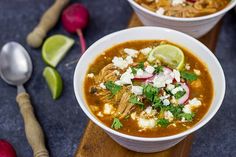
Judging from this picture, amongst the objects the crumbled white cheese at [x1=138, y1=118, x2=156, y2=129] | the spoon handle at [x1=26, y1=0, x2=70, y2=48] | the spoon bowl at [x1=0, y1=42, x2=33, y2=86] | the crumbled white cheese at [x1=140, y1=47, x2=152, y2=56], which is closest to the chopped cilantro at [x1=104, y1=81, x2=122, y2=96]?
the crumbled white cheese at [x1=138, y1=118, x2=156, y2=129]

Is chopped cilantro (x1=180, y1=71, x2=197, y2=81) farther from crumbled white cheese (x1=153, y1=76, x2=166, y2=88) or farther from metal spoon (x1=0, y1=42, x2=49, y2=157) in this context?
metal spoon (x1=0, y1=42, x2=49, y2=157)

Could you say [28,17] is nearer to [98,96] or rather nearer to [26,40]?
[26,40]

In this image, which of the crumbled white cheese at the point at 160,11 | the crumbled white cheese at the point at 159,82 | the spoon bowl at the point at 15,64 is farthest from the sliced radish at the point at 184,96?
the spoon bowl at the point at 15,64

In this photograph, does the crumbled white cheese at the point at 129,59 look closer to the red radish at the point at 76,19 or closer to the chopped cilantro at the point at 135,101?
the chopped cilantro at the point at 135,101

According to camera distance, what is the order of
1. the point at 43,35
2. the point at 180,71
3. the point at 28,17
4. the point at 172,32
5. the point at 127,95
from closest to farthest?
1. the point at 127,95
2. the point at 180,71
3. the point at 172,32
4. the point at 43,35
5. the point at 28,17

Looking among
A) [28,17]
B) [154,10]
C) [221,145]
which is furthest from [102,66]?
[28,17]
